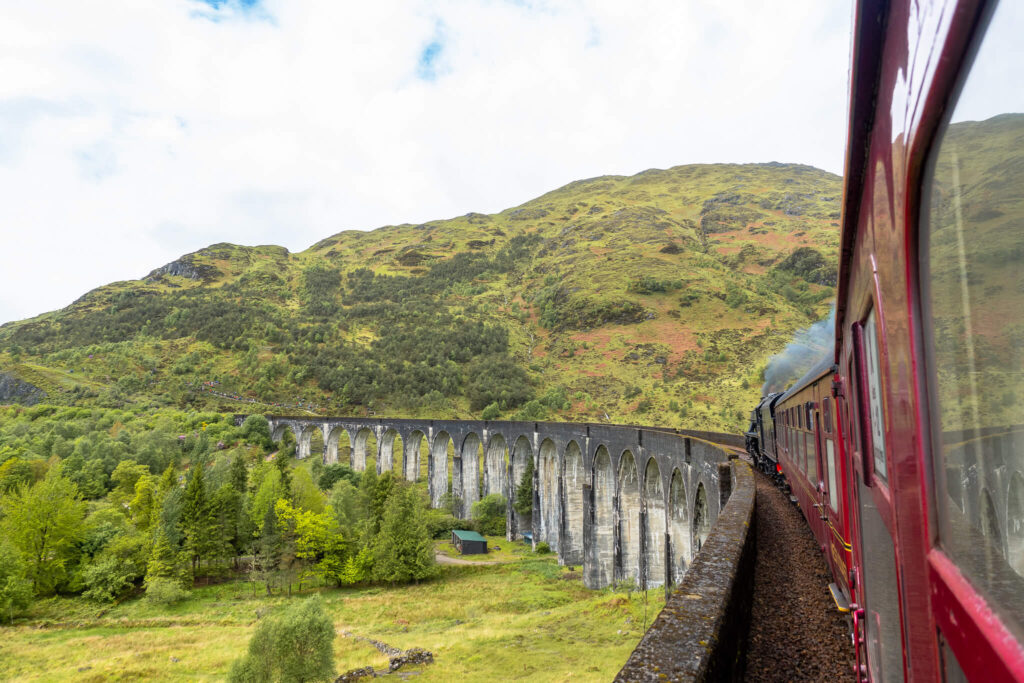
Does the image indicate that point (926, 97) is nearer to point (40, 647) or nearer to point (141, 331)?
point (40, 647)

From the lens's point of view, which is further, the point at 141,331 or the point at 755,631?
the point at 141,331

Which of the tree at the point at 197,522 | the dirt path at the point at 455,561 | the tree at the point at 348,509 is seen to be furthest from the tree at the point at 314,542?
the dirt path at the point at 455,561

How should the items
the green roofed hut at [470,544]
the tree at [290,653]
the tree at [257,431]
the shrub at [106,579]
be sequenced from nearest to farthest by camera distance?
Result: the tree at [290,653] < the shrub at [106,579] < the green roofed hut at [470,544] < the tree at [257,431]

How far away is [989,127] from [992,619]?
0.69m

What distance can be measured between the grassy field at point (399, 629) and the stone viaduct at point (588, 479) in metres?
1.79

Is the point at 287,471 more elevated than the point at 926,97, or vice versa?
the point at 926,97

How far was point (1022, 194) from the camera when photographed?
2.12 feet

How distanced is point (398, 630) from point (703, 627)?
74.4 ft

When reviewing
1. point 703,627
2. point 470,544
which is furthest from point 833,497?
point 470,544

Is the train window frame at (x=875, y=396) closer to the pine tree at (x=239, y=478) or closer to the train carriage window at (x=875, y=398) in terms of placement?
the train carriage window at (x=875, y=398)

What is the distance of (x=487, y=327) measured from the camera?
90.7m

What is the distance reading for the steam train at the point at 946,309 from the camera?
71cm

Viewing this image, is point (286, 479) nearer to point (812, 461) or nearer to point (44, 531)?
point (44, 531)

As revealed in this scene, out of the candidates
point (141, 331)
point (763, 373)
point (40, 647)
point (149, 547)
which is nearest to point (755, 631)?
point (40, 647)
